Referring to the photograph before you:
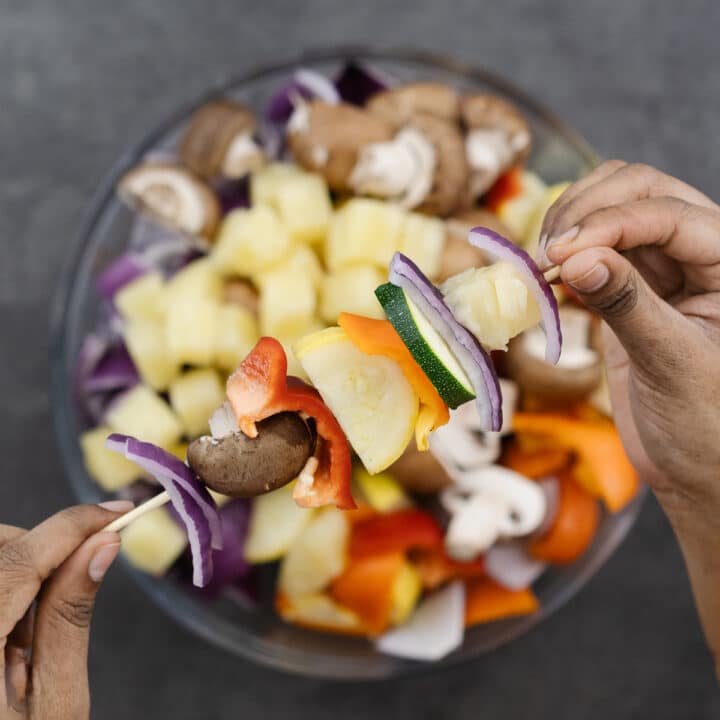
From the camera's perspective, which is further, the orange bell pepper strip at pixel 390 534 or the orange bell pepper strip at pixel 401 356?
the orange bell pepper strip at pixel 390 534

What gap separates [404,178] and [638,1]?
106 cm

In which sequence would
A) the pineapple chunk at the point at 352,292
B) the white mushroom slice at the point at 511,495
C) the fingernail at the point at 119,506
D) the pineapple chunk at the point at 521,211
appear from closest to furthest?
the fingernail at the point at 119,506 < the pineapple chunk at the point at 352,292 < the white mushroom slice at the point at 511,495 < the pineapple chunk at the point at 521,211

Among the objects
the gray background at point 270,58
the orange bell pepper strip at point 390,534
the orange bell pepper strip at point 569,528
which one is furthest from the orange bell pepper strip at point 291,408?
the gray background at point 270,58

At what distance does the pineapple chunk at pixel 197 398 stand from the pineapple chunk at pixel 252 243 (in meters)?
0.26

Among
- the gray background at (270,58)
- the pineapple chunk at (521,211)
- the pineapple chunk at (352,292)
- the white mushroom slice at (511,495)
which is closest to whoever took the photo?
the pineapple chunk at (352,292)

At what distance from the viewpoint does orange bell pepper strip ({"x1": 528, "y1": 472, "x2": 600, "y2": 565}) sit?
2012 mm

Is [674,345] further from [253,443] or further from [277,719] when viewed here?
[277,719]

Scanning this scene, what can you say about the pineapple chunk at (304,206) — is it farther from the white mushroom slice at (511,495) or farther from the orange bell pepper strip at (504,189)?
the white mushroom slice at (511,495)

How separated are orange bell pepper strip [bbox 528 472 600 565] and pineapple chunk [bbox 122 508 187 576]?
86cm

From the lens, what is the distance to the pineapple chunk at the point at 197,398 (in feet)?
6.41

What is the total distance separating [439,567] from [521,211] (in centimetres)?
91

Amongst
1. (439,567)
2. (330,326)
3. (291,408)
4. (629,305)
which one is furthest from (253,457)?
(439,567)

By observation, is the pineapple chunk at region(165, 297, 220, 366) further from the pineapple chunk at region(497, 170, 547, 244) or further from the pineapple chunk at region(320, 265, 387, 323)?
the pineapple chunk at region(497, 170, 547, 244)

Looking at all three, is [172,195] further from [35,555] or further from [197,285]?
[35,555]
